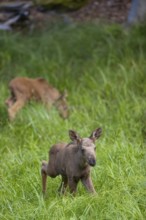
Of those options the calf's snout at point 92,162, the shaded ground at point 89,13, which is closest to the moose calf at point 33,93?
the shaded ground at point 89,13

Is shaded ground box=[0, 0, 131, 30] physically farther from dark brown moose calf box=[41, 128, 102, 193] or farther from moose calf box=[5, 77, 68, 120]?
dark brown moose calf box=[41, 128, 102, 193]

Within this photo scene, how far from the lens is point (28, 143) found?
9.82 m

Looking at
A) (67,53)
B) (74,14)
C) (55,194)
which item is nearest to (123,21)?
(74,14)

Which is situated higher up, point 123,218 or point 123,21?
point 123,218

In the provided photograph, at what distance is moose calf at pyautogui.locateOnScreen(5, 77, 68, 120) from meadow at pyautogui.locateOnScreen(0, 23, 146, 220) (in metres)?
0.18

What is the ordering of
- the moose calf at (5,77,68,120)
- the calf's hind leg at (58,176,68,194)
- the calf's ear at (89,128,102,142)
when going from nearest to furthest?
the calf's ear at (89,128,102,142) < the calf's hind leg at (58,176,68,194) < the moose calf at (5,77,68,120)

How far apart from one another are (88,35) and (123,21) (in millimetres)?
1865

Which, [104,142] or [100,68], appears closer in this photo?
[104,142]

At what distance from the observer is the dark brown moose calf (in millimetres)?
6943

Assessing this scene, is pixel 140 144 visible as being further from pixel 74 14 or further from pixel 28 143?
pixel 74 14

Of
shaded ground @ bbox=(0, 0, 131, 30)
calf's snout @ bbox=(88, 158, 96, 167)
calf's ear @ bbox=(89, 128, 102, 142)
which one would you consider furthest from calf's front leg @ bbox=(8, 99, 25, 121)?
shaded ground @ bbox=(0, 0, 131, 30)

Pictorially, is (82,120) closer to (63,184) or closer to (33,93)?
(33,93)

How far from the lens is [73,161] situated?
711cm

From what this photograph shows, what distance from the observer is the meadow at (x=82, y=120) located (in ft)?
22.5
